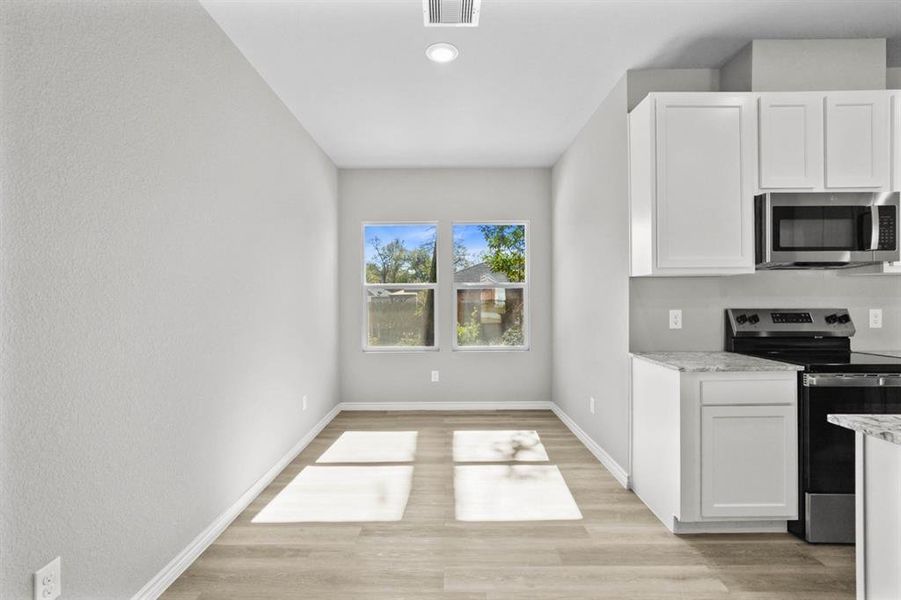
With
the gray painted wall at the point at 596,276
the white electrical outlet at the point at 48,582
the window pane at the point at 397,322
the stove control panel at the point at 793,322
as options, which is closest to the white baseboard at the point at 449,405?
the gray painted wall at the point at 596,276

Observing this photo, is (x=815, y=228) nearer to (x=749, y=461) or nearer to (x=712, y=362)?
(x=712, y=362)

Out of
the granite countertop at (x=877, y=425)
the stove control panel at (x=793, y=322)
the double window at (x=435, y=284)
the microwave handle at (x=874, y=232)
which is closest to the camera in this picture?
the granite countertop at (x=877, y=425)

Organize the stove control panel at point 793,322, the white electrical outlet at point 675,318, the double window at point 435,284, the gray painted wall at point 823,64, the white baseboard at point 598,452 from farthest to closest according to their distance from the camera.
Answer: the double window at point 435,284
the white baseboard at point 598,452
the white electrical outlet at point 675,318
the stove control panel at point 793,322
the gray painted wall at point 823,64

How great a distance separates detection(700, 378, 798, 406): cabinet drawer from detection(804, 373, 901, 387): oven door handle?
8cm

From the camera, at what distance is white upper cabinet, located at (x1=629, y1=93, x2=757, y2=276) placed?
2.77m

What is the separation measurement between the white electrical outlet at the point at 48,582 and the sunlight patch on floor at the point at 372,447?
2.25m

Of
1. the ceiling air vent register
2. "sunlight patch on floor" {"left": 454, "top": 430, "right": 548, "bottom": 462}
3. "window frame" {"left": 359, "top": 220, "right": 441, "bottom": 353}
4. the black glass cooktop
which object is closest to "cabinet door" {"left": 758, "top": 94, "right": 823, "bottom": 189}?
the black glass cooktop

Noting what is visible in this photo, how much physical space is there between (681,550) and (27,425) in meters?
2.74

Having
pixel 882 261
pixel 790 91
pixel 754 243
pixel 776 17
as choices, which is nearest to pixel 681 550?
pixel 754 243

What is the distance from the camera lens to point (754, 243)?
2.78 metres

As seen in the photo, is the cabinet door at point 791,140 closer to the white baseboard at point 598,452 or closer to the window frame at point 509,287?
the white baseboard at point 598,452

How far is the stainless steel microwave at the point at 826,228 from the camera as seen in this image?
267cm

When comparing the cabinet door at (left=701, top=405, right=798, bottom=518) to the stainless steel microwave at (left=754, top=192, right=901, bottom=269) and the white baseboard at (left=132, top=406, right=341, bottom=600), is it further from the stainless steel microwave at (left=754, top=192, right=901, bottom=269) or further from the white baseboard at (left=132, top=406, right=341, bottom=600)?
the white baseboard at (left=132, top=406, right=341, bottom=600)

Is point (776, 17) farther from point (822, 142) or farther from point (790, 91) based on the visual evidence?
point (822, 142)
